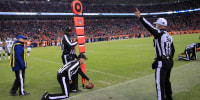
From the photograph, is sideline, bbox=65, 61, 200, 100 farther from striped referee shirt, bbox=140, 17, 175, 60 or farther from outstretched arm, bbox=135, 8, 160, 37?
outstretched arm, bbox=135, 8, 160, 37

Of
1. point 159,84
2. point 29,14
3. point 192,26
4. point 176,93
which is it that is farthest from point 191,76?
point 192,26

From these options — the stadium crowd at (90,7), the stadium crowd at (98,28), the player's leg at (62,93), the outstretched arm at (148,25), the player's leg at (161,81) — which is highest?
the stadium crowd at (90,7)

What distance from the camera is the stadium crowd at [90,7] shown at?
43.6 m

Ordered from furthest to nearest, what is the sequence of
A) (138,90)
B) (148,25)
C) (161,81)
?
(138,90), (161,81), (148,25)

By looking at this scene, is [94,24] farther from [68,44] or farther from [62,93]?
[62,93]

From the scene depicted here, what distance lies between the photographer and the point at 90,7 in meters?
55.9

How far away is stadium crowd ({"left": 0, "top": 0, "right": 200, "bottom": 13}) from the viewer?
43.6 metres

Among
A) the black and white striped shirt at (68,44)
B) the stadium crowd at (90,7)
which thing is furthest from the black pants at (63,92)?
the stadium crowd at (90,7)

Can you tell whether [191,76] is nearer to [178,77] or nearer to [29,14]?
[178,77]

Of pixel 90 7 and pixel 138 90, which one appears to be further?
pixel 90 7

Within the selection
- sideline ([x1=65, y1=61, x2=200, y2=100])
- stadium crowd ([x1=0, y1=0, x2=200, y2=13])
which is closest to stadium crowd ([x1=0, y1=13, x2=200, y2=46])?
stadium crowd ([x1=0, y1=0, x2=200, y2=13])

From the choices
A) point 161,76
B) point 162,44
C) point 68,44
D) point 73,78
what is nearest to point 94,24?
point 68,44

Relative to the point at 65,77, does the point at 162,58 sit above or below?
above

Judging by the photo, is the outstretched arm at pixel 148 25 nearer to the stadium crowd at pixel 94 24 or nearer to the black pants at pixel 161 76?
the black pants at pixel 161 76
